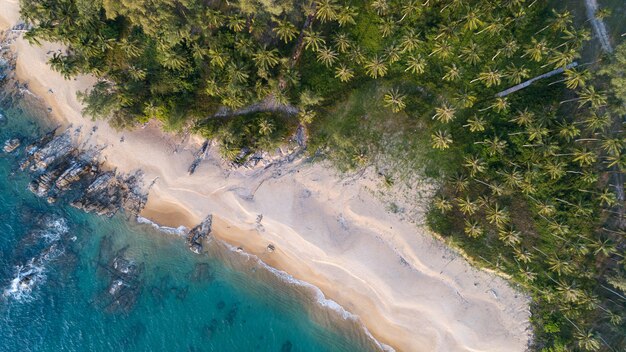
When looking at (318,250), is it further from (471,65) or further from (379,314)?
(471,65)

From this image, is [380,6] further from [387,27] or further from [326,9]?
[326,9]

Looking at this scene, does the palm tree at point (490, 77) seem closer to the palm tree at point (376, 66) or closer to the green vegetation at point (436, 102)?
the green vegetation at point (436, 102)

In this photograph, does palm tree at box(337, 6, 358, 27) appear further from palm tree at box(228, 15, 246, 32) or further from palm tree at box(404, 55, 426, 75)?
palm tree at box(228, 15, 246, 32)

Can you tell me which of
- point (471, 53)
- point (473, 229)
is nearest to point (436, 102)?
point (471, 53)

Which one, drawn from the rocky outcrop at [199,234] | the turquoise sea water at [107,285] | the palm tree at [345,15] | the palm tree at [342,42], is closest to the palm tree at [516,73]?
the palm tree at [342,42]

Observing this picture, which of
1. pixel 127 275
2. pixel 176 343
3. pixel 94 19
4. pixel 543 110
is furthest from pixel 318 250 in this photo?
pixel 94 19
